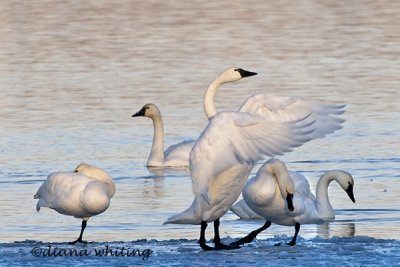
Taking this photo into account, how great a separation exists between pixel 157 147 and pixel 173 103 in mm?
3399

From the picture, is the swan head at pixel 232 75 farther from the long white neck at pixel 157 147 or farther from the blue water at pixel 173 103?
the long white neck at pixel 157 147

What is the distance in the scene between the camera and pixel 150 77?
22250 mm

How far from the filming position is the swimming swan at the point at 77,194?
35.3ft

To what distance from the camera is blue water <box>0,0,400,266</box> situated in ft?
35.9

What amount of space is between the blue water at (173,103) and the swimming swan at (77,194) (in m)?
0.30

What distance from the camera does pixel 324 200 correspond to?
1212cm

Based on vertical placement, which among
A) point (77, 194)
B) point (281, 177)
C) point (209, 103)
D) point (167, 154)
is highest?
point (209, 103)

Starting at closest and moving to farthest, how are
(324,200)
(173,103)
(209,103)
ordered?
(209,103), (324,200), (173,103)

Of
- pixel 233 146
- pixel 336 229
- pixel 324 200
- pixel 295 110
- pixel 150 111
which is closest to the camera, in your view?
pixel 233 146

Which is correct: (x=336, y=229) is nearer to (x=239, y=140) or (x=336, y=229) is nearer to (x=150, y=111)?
(x=239, y=140)

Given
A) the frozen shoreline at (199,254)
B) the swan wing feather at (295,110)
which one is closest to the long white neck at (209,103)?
the swan wing feather at (295,110)

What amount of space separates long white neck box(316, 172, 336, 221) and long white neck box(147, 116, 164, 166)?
340cm
